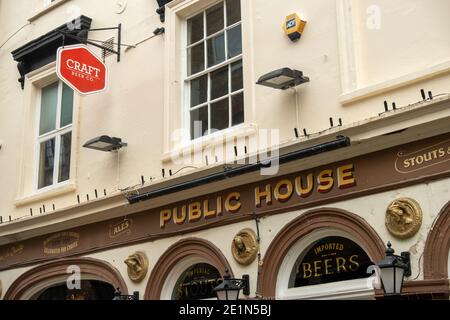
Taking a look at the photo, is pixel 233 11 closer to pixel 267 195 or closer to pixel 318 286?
pixel 267 195

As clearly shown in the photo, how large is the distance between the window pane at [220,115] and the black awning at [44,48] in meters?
3.25

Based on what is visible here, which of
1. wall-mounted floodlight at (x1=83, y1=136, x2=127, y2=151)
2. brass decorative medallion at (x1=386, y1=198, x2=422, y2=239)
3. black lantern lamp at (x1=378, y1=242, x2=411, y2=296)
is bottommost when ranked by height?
black lantern lamp at (x1=378, y1=242, x2=411, y2=296)

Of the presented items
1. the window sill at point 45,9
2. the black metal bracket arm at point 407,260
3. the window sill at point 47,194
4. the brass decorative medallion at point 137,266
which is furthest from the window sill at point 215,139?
the window sill at point 45,9

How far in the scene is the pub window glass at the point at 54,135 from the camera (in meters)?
11.3

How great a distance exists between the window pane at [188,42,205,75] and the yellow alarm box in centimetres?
171

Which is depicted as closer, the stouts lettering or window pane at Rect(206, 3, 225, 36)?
the stouts lettering

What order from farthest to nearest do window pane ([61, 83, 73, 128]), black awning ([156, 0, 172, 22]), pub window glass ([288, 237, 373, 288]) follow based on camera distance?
window pane ([61, 83, 73, 128]) → black awning ([156, 0, 172, 22]) → pub window glass ([288, 237, 373, 288])

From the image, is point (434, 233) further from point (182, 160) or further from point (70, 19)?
point (70, 19)

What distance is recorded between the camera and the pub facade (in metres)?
6.92

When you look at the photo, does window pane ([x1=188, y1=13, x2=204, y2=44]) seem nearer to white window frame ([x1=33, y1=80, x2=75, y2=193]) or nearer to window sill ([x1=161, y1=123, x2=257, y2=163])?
window sill ([x1=161, y1=123, x2=257, y2=163])

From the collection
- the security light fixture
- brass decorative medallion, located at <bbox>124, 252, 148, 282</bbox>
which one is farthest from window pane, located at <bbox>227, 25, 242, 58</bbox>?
brass decorative medallion, located at <bbox>124, 252, 148, 282</bbox>

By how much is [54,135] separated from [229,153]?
Answer: 4.12 m

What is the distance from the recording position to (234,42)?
9.23 meters

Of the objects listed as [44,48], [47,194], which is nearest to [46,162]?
[47,194]
